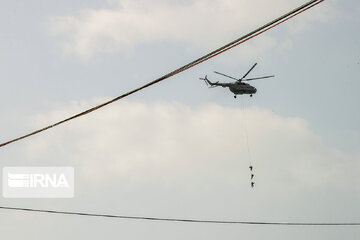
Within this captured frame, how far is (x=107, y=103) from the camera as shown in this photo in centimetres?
655

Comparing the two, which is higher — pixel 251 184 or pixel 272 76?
pixel 272 76

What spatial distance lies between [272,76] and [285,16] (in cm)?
3830

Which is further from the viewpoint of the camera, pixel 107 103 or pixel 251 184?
pixel 251 184

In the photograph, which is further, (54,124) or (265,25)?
(54,124)

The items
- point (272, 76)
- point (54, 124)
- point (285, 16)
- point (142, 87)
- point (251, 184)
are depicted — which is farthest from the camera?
point (272, 76)

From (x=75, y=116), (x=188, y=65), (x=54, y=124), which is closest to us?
(x=188, y=65)

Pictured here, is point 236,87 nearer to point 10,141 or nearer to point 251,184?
point 251,184

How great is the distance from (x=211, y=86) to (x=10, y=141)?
106ft

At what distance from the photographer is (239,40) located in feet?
18.2

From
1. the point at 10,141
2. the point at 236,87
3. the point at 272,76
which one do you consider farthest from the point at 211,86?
the point at 10,141

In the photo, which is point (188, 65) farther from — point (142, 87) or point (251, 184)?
point (251, 184)

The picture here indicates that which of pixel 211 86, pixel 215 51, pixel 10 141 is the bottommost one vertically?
pixel 10 141

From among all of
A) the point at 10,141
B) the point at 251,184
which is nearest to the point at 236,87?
the point at 251,184

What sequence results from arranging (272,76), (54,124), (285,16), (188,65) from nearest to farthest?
1. (285,16)
2. (188,65)
3. (54,124)
4. (272,76)
